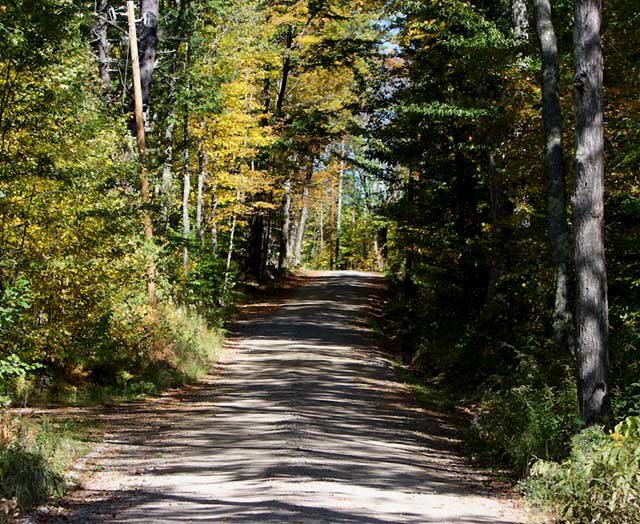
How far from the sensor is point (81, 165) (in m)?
12.4

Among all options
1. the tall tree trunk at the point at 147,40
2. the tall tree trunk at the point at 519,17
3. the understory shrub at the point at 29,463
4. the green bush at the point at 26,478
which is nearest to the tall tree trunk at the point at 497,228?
the tall tree trunk at the point at 519,17

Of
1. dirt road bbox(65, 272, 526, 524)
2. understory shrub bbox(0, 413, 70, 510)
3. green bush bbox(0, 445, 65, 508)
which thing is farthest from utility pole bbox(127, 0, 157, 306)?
green bush bbox(0, 445, 65, 508)

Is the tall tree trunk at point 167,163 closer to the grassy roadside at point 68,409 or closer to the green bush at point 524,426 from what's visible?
the grassy roadside at point 68,409

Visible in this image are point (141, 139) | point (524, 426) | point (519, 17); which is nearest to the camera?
point (524, 426)

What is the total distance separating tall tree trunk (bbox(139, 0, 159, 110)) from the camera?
19.4 m

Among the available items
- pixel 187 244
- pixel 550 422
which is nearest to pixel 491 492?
pixel 550 422

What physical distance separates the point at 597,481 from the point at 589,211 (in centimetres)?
328

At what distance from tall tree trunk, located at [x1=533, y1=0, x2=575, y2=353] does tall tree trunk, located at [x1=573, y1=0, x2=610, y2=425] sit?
375 cm

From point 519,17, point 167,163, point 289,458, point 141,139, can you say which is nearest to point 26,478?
point 289,458

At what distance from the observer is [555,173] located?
505 inches

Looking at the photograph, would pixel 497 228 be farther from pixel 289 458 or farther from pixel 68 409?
pixel 68 409

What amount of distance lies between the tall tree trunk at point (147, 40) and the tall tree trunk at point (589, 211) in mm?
13358

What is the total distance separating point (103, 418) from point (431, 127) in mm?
13614

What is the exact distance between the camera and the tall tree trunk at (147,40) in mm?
19422
